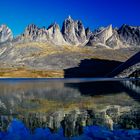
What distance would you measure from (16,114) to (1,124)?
28.3 ft

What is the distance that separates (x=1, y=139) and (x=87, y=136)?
7050 millimetres

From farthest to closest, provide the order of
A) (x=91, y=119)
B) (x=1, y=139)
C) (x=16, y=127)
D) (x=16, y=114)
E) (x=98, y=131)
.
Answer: (x=16, y=114) < (x=91, y=119) < (x=16, y=127) < (x=98, y=131) < (x=1, y=139)

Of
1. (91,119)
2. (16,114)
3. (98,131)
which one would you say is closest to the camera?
(98,131)

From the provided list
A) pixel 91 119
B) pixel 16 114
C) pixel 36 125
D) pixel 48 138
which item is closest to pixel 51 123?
pixel 36 125

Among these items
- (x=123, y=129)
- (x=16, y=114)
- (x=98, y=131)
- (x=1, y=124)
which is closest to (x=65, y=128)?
(x=98, y=131)

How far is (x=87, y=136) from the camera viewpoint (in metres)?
28.2

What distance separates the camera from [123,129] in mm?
30750

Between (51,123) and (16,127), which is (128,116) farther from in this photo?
(16,127)

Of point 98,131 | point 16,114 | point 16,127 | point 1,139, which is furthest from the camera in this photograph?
point 16,114

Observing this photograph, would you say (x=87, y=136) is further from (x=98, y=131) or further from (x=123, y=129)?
(x=123, y=129)

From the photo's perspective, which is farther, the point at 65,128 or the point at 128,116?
the point at 128,116

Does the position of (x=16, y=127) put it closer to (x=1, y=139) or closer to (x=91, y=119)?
(x=1, y=139)

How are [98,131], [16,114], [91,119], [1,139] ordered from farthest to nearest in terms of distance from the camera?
[16,114] < [91,119] < [98,131] < [1,139]

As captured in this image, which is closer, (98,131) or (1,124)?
(98,131)
